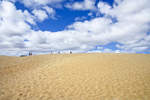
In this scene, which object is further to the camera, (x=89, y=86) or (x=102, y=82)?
(x=102, y=82)

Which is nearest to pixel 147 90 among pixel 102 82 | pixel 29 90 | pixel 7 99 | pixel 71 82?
pixel 102 82

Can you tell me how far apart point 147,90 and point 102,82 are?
11.9ft

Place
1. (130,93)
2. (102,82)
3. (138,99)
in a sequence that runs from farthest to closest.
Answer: (102,82)
(130,93)
(138,99)

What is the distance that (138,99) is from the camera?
695cm

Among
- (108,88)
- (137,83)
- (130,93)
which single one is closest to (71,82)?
(108,88)

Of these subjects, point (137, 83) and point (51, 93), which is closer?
point (51, 93)

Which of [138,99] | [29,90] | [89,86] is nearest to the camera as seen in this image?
[138,99]

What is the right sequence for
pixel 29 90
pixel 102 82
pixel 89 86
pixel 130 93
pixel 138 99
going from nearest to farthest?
pixel 138 99, pixel 130 93, pixel 29 90, pixel 89 86, pixel 102 82

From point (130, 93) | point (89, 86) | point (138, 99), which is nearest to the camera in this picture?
point (138, 99)

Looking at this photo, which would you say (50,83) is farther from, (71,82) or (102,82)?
(102,82)

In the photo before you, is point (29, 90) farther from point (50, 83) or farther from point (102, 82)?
point (102, 82)

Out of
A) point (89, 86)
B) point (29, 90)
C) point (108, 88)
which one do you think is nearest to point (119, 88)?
point (108, 88)

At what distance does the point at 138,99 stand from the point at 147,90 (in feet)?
6.33

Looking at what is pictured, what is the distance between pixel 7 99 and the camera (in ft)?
22.9
